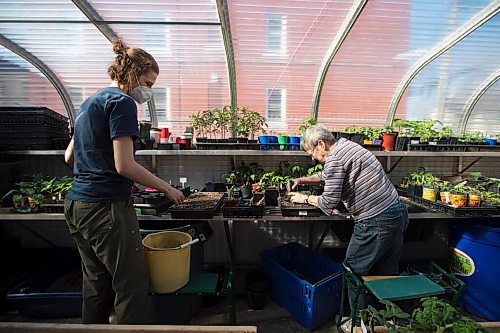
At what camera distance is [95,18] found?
8.77ft

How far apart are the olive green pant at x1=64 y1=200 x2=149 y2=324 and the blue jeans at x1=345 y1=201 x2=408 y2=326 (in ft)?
5.14

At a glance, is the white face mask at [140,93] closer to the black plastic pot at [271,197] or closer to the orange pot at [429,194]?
the black plastic pot at [271,197]

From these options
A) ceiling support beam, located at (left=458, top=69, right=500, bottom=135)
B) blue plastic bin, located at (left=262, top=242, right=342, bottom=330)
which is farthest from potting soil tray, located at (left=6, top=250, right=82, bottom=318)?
ceiling support beam, located at (left=458, top=69, right=500, bottom=135)

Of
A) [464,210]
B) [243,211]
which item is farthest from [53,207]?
[464,210]

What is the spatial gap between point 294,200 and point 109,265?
150cm

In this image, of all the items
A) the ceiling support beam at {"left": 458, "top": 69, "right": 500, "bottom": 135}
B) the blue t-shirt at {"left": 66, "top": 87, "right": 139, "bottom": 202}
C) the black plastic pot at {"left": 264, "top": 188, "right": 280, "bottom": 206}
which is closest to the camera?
the blue t-shirt at {"left": 66, "top": 87, "right": 139, "bottom": 202}

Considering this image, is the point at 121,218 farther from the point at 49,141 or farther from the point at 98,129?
the point at 49,141

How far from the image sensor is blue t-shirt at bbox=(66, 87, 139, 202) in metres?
1.48

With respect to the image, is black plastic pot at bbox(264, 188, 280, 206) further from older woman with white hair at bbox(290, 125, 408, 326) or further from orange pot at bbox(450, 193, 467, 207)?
orange pot at bbox(450, 193, 467, 207)

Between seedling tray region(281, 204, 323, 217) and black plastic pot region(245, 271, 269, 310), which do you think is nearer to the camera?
seedling tray region(281, 204, 323, 217)

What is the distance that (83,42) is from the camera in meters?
3.03

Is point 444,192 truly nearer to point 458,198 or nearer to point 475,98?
point 458,198

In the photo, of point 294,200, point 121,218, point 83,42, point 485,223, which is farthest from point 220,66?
point 485,223

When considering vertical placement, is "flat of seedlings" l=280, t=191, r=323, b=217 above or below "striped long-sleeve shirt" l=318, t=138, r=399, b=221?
below
